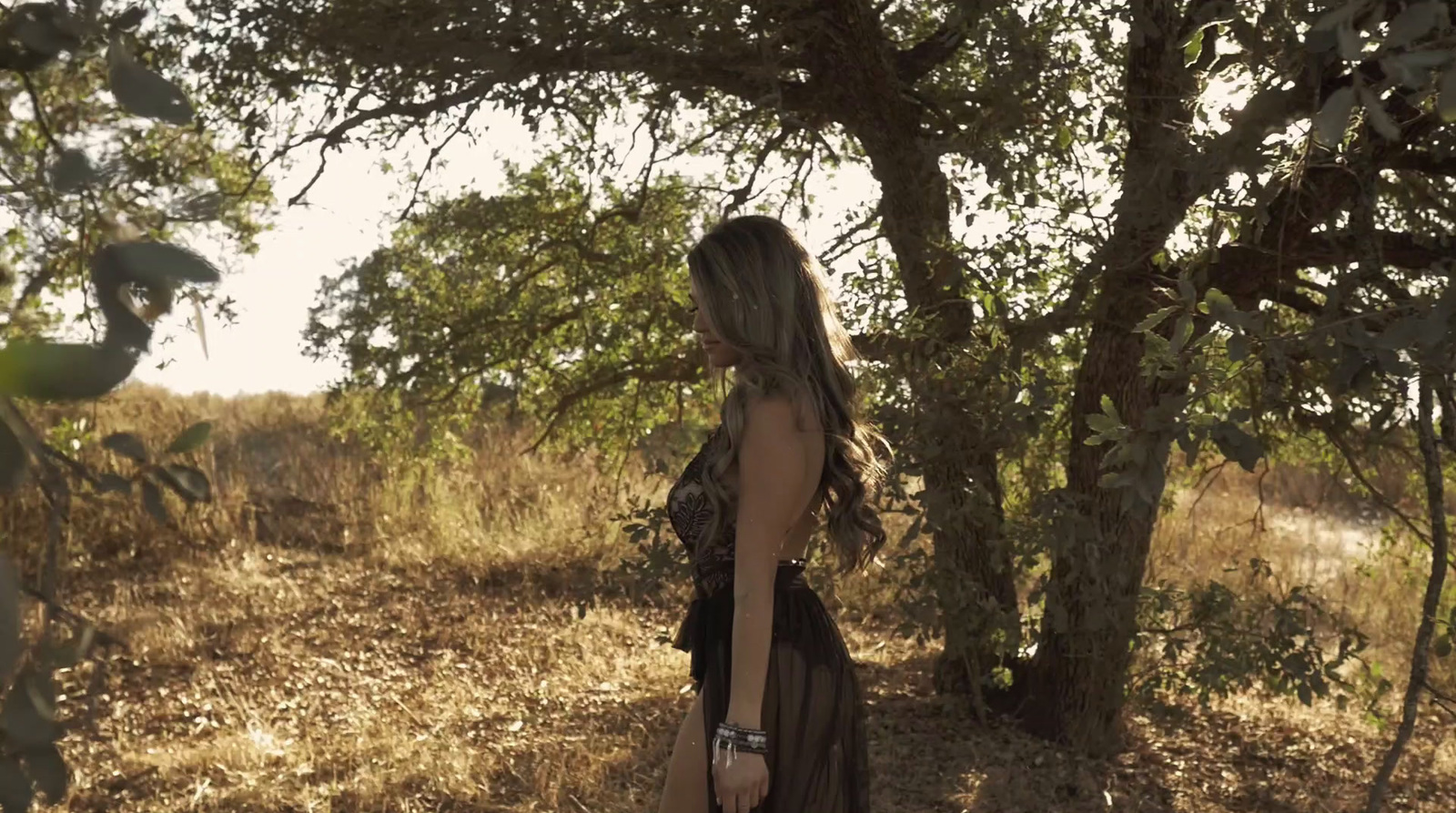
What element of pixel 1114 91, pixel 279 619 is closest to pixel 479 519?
pixel 279 619

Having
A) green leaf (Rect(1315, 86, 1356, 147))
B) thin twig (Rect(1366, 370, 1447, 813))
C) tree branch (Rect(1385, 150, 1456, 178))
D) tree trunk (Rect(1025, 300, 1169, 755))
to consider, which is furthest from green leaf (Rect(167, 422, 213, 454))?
tree branch (Rect(1385, 150, 1456, 178))

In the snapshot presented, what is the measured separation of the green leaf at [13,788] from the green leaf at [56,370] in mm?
502

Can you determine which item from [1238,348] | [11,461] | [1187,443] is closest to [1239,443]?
[1187,443]

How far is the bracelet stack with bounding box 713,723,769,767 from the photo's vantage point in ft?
10.1

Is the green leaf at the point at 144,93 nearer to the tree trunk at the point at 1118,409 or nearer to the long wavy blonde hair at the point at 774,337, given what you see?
the long wavy blonde hair at the point at 774,337

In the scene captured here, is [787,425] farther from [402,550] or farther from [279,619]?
[402,550]

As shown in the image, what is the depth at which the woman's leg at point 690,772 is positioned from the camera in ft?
10.6

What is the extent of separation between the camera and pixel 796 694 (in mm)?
3299

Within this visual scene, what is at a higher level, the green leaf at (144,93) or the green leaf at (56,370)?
the green leaf at (144,93)

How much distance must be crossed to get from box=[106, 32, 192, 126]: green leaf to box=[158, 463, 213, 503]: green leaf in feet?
1.18

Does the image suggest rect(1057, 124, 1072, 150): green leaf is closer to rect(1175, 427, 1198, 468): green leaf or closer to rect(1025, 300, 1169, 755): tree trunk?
rect(1025, 300, 1169, 755): tree trunk

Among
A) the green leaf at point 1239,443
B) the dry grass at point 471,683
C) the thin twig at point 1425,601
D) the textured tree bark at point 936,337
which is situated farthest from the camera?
the dry grass at point 471,683

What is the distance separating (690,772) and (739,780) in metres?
0.20

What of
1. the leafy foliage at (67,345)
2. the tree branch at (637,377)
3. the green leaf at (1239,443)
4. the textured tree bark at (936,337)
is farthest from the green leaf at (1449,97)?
the tree branch at (637,377)
